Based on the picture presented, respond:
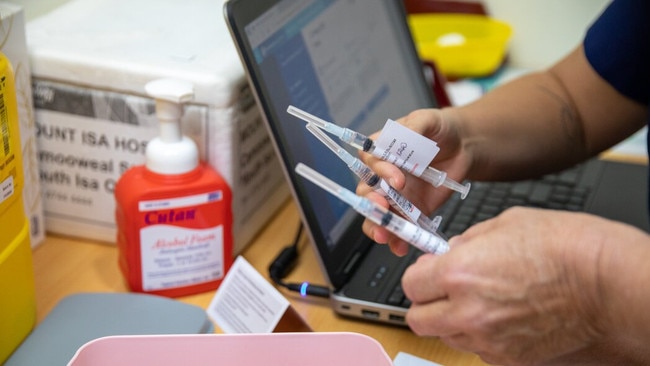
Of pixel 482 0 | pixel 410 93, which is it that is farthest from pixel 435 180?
pixel 482 0

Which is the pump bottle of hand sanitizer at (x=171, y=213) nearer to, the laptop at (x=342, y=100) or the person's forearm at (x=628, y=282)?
Answer: the laptop at (x=342, y=100)

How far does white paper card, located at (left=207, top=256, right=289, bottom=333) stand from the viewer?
2.50ft

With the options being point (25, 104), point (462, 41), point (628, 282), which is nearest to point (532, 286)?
point (628, 282)

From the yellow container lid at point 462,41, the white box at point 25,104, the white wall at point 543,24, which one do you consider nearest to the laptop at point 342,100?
the white box at point 25,104

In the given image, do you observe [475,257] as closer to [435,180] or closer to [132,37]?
[435,180]

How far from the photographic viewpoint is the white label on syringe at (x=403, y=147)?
0.68m

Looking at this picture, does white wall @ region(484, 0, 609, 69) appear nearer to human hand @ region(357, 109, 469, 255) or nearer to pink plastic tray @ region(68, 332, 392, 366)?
human hand @ region(357, 109, 469, 255)

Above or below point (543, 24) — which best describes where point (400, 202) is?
above

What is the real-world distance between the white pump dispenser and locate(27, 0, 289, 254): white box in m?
0.05

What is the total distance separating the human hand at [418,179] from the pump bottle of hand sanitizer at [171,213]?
0.18 meters

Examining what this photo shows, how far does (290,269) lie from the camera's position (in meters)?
0.92

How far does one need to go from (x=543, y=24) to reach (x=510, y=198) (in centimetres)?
58

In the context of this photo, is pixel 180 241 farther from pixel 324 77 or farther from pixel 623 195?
pixel 623 195

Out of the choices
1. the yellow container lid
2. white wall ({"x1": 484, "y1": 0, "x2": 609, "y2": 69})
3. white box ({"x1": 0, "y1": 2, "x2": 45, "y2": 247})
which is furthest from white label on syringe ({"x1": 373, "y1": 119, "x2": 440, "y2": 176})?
white wall ({"x1": 484, "y1": 0, "x2": 609, "y2": 69})
